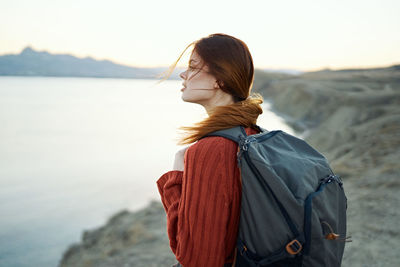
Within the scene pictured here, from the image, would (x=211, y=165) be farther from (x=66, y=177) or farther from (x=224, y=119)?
(x=66, y=177)

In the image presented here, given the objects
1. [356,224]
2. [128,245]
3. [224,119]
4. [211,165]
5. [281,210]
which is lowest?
[128,245]

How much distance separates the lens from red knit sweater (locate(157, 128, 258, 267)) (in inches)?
45.2

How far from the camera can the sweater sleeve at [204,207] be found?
1.15 meters

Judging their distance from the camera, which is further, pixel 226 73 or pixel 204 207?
pixel 226 73

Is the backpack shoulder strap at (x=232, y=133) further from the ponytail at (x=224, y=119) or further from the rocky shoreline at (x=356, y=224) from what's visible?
the rocky shoreline at (x=356, y=224)

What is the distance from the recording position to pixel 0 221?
10.0 meters

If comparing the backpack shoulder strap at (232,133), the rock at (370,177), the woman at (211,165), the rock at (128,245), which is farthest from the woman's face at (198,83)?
the rock at (128,245)

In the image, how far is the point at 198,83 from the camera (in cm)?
141

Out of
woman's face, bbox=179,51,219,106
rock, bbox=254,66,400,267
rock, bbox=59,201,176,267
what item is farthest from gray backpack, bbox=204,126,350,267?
rock, bbox=59,201,176,267

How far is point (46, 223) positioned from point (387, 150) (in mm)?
10479

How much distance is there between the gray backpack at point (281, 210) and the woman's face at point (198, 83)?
244 millimetres

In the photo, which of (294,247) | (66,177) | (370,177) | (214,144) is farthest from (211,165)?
(66,177)

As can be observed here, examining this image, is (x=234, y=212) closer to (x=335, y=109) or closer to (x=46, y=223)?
(x=46, y=223)

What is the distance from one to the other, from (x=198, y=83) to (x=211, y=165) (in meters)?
0.45
